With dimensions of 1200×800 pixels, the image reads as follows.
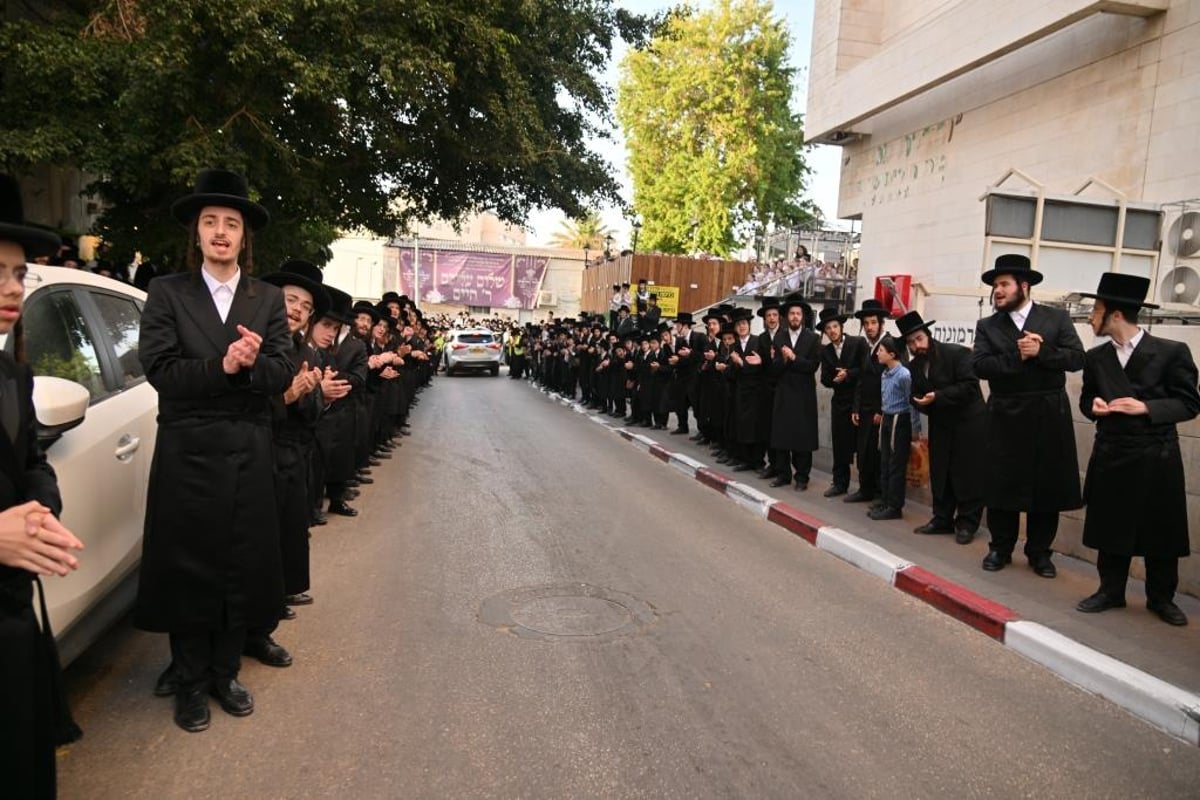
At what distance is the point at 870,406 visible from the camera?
26.6ft

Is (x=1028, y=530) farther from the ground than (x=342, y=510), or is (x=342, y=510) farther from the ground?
(x=1028, y=530)

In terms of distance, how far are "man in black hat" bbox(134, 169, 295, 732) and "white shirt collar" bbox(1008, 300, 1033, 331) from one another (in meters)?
4.85

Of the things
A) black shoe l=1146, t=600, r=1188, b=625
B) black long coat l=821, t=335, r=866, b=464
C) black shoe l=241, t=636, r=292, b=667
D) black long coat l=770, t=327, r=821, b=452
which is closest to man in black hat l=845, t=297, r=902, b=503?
black long coat l=821, t=335, r=866, b=464

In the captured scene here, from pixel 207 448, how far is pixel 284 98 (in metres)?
8.58

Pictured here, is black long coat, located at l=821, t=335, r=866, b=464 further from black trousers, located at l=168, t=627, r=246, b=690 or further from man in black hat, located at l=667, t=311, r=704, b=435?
black trousers, located at l=168, t=627, r=246, b=690

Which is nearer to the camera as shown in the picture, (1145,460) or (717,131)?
(1145,460)

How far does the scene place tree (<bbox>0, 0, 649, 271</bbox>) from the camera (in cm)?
857

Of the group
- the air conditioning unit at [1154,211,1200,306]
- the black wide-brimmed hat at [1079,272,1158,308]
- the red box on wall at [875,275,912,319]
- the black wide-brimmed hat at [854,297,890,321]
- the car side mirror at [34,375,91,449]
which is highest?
the air conditioning unit at [1154,211,1200,306]

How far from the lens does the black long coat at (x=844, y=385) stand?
28.2ft

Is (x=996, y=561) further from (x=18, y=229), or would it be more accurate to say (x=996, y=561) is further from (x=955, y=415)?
(x=18, y=229)

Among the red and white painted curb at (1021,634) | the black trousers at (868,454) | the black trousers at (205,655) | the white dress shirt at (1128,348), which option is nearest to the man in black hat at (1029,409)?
the white dress shirt at (1128,348)

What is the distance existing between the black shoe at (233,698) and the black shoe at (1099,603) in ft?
15.4

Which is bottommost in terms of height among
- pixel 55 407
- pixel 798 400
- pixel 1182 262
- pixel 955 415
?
pixel 798 400

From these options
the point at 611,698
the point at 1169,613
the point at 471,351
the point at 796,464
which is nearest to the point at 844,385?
the point at 796,464
